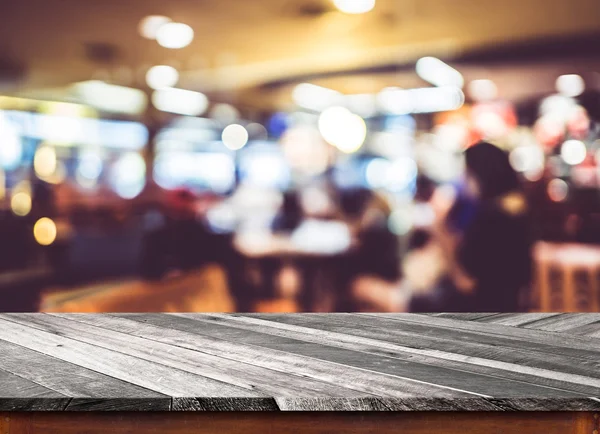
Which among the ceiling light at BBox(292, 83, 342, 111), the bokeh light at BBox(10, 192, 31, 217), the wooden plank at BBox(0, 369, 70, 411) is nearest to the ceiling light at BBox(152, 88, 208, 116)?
the ceiling light at BBox(292, 83, 342, 111)

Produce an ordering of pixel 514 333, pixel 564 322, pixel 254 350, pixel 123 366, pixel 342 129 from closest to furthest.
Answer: pixel 123 366, pixel 254 350, pixel 514 333, pixel 564 322, pixel 342 129

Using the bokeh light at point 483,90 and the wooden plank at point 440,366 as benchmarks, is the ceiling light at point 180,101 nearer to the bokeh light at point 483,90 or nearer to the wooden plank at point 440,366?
the bokeh light at point 483,90

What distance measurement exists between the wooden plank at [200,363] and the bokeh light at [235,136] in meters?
1.56

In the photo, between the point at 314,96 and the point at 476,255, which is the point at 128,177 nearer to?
the point at 314,96

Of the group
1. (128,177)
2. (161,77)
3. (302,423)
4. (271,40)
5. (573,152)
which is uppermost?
(271,40)

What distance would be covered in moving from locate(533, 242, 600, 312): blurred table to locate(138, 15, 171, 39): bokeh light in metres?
1.93

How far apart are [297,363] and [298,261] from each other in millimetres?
1870

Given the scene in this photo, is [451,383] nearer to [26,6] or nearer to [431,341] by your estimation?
[431,341]

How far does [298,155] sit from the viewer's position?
2.71 metres

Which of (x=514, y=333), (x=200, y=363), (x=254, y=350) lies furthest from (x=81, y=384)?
(x=514, y=333)

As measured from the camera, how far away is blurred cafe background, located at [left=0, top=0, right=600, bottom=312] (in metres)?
2.63

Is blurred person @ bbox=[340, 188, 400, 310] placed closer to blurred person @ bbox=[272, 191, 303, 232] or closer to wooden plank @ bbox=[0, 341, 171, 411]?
blurred person @ bbox=[272, 191, 303, 232]

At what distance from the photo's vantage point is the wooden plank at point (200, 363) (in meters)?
0.78

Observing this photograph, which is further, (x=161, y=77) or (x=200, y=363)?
(x=161, y=77)
